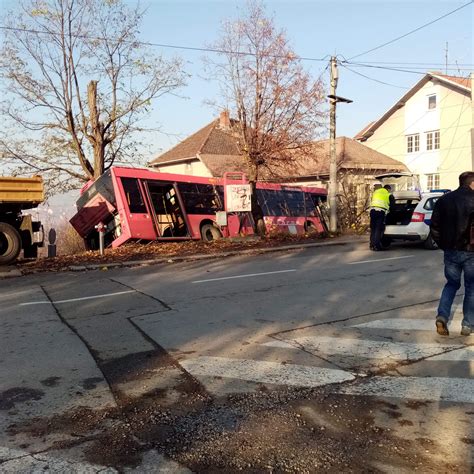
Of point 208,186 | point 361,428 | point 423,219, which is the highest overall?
point 208,186

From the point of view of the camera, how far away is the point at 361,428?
11.3 feet

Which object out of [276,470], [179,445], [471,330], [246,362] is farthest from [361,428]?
[471,330]

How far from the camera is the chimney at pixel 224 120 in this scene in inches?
685

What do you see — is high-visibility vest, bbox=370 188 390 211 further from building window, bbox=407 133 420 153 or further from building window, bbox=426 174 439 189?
building window, bbox=407 133 420 153

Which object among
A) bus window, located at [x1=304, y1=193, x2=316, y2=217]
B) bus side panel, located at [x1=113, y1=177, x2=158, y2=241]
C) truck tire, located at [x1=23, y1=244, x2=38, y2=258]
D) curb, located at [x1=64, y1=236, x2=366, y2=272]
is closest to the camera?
curb, located at [x1=64, y1=236, x2=366, y2=272]

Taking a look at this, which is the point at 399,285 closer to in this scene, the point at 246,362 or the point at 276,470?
the point at 246,362

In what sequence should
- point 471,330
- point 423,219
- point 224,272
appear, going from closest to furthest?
point 471,330
point 224,272
point 423,219

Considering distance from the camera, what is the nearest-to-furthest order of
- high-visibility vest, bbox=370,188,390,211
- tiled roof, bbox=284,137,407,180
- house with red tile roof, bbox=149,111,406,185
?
high-visibility vest, bbox=370,188,390,211 → house with red tile roof, bbox=149,111,406,185 → tiled roof, bbox=284,137,407,180

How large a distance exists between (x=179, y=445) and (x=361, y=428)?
1269 mm

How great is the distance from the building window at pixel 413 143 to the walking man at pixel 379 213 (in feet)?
83.0

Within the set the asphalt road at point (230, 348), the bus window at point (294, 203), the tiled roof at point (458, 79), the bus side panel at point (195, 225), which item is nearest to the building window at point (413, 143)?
the tiled roof at point (458, 79)

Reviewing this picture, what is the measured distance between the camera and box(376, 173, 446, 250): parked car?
13.4m

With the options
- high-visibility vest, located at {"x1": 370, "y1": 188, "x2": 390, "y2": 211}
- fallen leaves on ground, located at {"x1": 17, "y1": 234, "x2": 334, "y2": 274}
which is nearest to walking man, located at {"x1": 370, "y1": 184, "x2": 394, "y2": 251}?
high-visibility vest, located at {"x1": 370, "y1": 188, "x2": 390, "y2": 211}

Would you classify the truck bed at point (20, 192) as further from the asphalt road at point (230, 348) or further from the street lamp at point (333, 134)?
the street lamp at point (333, 134)
